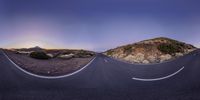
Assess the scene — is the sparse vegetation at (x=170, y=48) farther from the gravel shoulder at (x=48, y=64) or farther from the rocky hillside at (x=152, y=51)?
the gravel shoulder at (x=48, y=64)

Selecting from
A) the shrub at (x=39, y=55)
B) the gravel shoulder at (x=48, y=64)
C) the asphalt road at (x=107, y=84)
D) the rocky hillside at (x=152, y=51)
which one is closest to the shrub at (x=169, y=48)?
the rocky hillside at (x=152, y=51)

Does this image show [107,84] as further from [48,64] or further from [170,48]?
[170,48]

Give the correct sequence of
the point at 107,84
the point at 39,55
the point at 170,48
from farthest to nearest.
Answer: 1. the point at 170,48
2. the point at 39,55
3. the point at 107,84

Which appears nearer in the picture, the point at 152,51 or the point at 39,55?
the point at 39,55

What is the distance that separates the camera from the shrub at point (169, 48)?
7.21m

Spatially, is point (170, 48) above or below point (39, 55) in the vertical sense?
above

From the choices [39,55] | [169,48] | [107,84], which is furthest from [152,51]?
[107,84]

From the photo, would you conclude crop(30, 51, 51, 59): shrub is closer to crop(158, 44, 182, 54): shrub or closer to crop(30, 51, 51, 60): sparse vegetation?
crop(30, 51, 51, 60): sparse vegetation

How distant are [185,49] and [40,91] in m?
4.25

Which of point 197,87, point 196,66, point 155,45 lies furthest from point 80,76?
point 155,45

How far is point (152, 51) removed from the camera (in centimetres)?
796

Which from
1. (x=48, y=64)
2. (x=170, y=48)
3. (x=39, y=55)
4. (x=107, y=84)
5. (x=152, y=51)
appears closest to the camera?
(x=107, y=84)

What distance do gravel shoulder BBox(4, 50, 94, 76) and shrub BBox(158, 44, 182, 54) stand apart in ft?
8.57

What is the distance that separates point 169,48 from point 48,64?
3.79 metres
